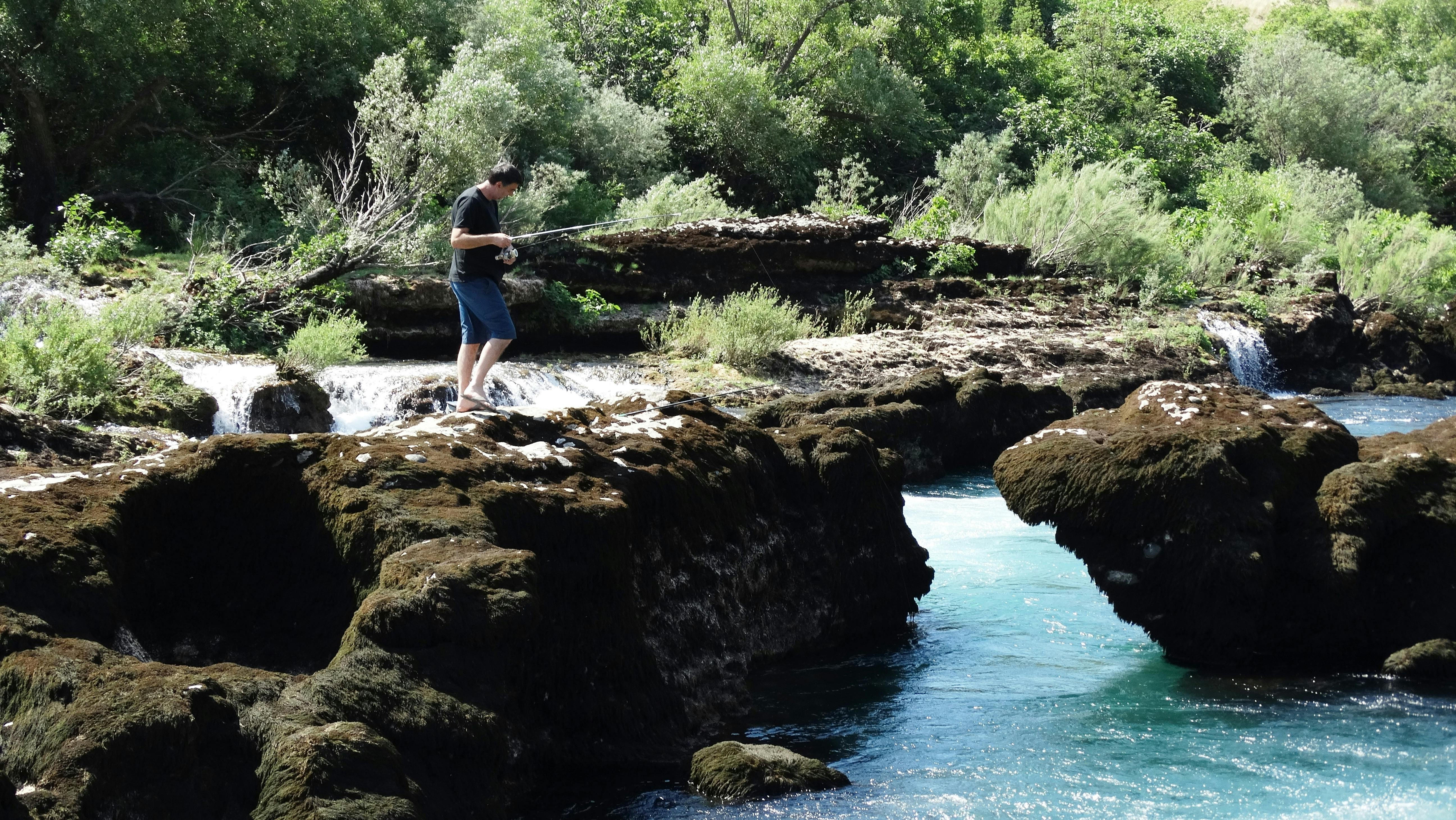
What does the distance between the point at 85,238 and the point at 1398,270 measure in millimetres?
25904

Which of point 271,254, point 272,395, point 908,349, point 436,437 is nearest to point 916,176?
point 908,349

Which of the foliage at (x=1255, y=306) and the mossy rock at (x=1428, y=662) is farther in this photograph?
the foliage at (x=1255, y=306)

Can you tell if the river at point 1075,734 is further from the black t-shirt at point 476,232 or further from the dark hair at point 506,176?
the dark hair at point 506,176

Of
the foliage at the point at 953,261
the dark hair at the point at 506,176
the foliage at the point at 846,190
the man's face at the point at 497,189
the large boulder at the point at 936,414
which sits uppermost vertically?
the foliage at the point at 846,190

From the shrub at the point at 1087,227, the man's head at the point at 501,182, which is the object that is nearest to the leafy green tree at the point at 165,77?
the shrub at the point at 1087,227

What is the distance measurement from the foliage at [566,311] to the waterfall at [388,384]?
4.66ft

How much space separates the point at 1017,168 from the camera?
34.9 m

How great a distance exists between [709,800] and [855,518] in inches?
131

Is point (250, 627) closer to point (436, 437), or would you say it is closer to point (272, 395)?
point (436, 437)

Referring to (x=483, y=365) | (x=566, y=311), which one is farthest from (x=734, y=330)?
(x=483, y=365)

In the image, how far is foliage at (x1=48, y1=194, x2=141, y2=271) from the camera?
16.5 meters

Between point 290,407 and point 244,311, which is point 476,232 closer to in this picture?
point 290,407

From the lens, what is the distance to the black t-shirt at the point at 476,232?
25.8 feet

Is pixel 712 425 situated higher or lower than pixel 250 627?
higher
